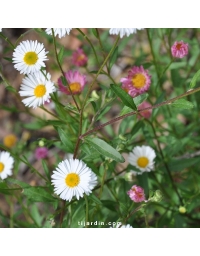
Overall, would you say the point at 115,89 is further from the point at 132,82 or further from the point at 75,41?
the point at 75,41

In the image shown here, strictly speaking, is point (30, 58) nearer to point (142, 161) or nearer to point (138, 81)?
point (138, 81)

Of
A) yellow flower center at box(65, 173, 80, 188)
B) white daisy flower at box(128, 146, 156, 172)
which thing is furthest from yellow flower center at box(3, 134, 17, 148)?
yellow flower center at box(65, 173, 80, 188)

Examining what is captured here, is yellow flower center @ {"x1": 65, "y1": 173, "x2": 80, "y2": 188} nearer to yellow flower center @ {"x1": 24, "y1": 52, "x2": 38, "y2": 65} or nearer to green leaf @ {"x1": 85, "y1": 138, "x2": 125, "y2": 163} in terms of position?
green leaf @ {"x1": 85, "y1": 138, "x2": 125, "y2": 163}

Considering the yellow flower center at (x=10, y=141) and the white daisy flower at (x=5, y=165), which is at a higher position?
the yellow flower center at (x=10, y=141)

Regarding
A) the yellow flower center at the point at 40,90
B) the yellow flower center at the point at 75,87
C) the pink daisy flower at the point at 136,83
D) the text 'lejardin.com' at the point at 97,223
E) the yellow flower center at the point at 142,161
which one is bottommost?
the text 'lejardin.com' at the point at 97,223

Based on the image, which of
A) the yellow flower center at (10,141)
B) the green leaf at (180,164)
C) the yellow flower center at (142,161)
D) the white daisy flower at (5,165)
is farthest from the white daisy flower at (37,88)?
the yellow flower center at (10,141)

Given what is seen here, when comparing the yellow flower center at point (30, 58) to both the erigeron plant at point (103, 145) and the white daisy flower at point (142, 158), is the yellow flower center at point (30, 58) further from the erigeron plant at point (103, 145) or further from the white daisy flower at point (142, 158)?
the white daisy flower at point (142, 158)
